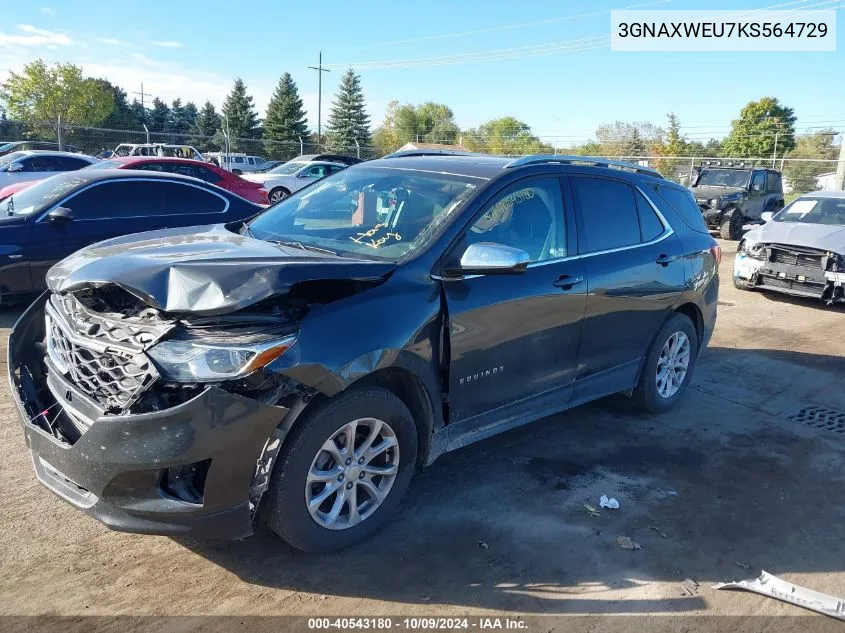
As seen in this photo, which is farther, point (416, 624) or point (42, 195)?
point (42, 195)

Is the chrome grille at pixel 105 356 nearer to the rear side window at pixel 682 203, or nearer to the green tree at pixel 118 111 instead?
the rear side window at pixel 682 203

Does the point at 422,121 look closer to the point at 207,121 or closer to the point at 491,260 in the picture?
the point at 207,121

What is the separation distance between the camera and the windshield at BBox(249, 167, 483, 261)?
3.70 meters

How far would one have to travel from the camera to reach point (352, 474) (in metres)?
3.22

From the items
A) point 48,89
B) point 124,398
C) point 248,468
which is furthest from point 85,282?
point 48,89

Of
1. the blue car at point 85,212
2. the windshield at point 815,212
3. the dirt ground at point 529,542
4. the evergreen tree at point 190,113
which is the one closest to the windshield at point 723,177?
the windshield at point 815,212

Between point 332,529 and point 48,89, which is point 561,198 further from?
point 48,89

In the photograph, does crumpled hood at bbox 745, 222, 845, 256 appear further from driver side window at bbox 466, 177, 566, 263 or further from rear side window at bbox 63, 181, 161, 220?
rear side window at bbox 63, 181, 161, 220

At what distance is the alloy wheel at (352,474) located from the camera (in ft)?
10.2

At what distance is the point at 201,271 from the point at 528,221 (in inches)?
79.7

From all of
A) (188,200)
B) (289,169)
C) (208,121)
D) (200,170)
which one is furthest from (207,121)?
(188,200)

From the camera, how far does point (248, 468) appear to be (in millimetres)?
2805

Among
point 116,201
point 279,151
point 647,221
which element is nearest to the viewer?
point 647,221

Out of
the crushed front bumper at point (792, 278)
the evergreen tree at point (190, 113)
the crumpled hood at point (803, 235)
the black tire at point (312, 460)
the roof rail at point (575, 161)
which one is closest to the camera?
the black tire at point (312, 460)
